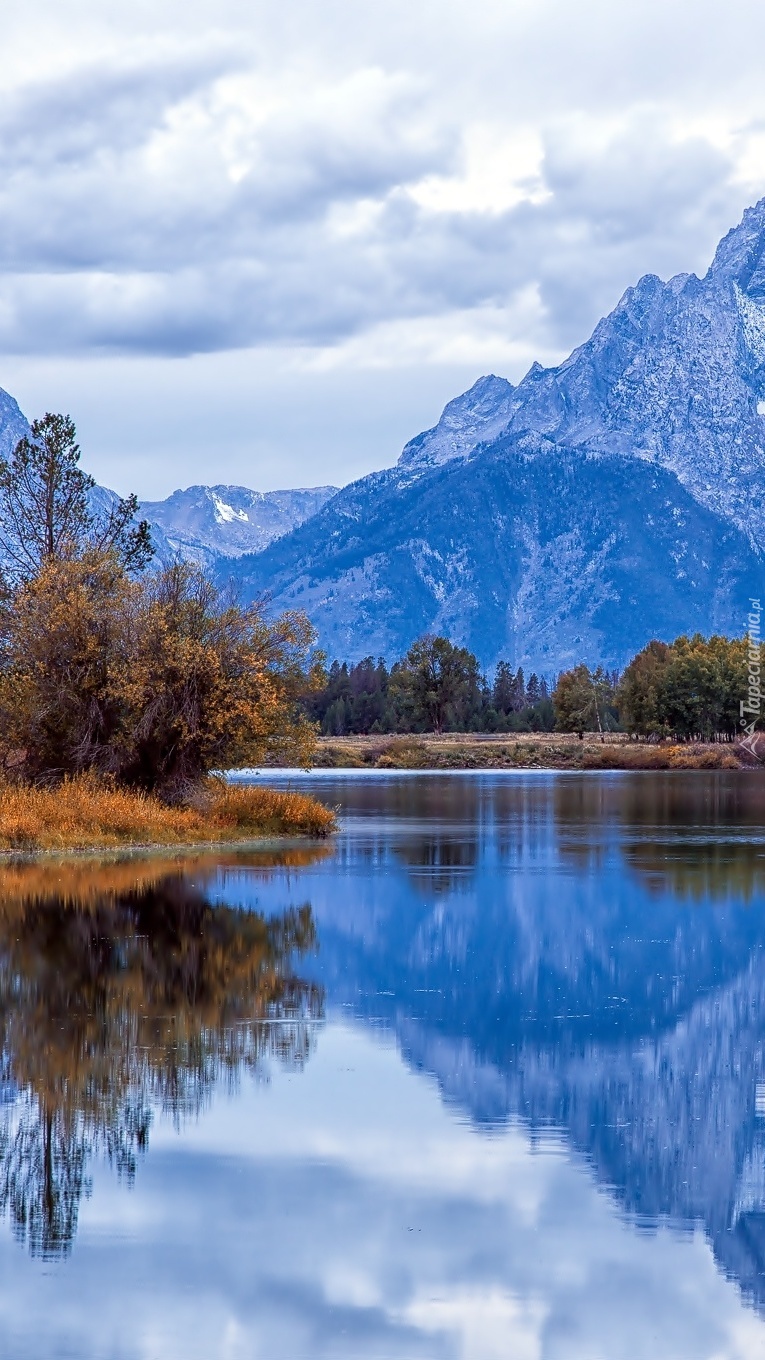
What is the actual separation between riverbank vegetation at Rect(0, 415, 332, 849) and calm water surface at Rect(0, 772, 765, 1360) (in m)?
14.3

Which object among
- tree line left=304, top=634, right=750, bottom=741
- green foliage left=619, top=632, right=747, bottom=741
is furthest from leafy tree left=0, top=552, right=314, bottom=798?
green foliage left=619, top=632, right=747, bottom=741

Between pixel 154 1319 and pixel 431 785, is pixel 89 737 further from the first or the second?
pixel 431 785

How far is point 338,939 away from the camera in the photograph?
26.3 metres

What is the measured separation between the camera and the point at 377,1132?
45.7ft

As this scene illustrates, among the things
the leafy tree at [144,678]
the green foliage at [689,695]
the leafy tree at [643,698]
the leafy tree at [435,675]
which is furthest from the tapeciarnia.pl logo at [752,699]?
the leafy tree at [144,678]

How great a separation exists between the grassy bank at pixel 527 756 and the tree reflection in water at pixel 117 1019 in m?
104

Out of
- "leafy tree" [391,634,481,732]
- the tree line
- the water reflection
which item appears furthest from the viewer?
"leafy tree" [391,634,481,732]

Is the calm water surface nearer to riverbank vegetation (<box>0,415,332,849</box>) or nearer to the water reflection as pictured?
the water reflection

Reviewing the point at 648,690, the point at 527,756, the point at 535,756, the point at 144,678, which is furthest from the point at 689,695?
the point at 144,678

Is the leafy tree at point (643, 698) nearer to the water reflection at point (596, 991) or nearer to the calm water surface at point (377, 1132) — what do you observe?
the water reflection at point (596, 991)

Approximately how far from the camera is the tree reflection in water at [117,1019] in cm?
1297

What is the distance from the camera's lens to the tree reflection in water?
13.0 m

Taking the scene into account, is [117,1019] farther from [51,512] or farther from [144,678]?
[51,512]

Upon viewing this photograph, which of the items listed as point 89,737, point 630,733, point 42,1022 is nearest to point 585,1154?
point 42,1022
